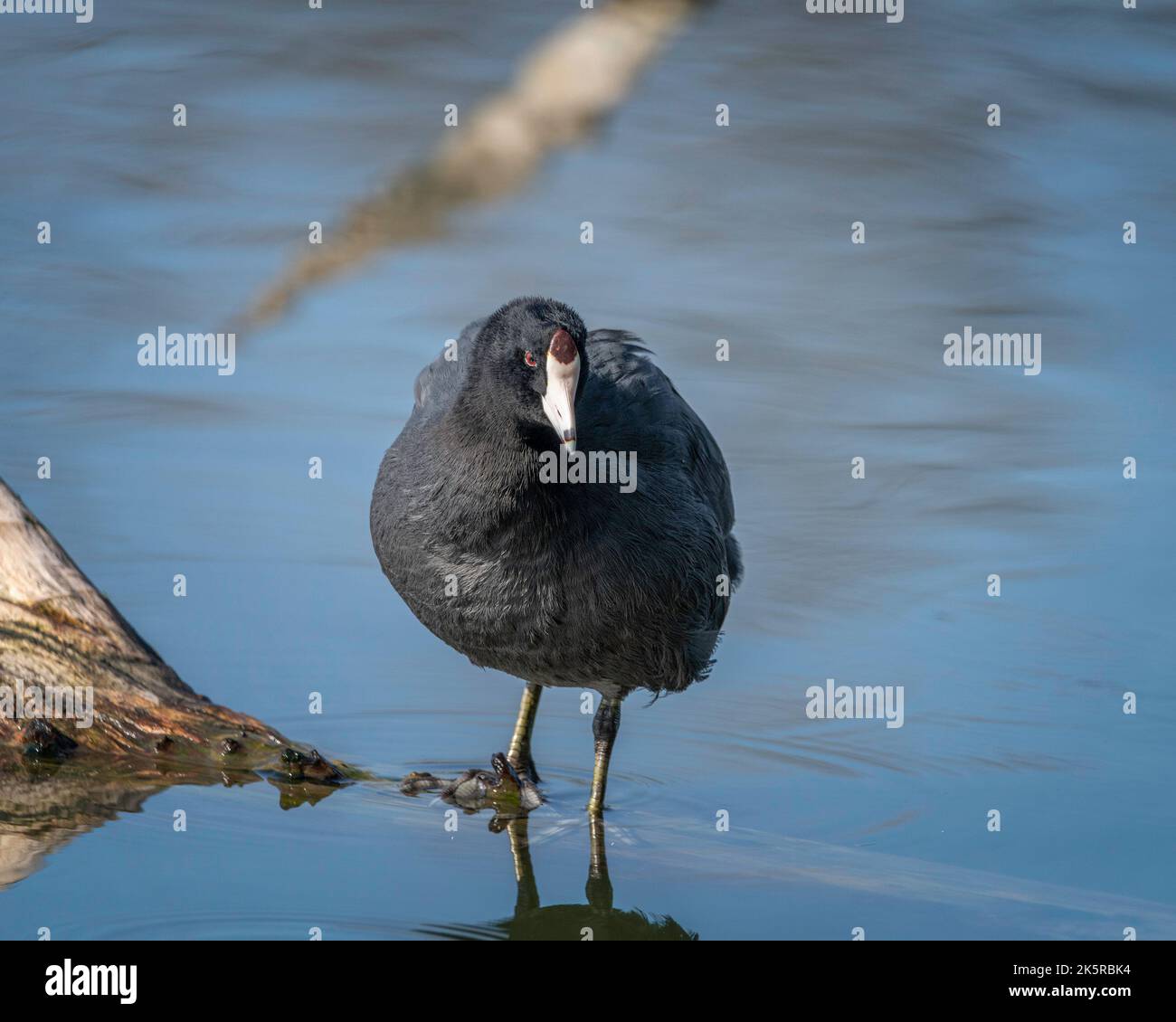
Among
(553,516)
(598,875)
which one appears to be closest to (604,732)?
(598,875)

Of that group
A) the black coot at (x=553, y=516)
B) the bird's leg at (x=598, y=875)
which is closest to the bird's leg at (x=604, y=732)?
the black coot at (x=553, y=516)

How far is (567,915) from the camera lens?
15.8 feet

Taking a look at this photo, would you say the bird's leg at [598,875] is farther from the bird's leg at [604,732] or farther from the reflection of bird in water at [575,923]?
the bird's leg at [604,732]

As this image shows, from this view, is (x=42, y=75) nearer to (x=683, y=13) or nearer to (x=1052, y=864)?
(x=683, y=13)

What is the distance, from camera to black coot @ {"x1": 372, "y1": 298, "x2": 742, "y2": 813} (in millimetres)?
4918

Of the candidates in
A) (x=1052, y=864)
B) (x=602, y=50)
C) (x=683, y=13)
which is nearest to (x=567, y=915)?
(x=1052, y=864)

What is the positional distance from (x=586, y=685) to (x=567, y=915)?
1.01 m

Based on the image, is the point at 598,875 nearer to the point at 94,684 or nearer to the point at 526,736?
the point at 526,736

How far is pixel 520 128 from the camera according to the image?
11445mm

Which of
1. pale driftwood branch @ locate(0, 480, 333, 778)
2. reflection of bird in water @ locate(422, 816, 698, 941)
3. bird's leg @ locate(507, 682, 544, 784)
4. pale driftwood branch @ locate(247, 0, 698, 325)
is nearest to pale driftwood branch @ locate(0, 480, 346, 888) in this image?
pale driftwood branch @ locate(0, 480, 333, 778)

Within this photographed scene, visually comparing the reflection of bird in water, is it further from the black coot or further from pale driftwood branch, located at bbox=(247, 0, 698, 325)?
pale driftwood branch, located at bbox=(247, 0, 698, 325)

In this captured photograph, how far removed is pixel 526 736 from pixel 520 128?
257 inches

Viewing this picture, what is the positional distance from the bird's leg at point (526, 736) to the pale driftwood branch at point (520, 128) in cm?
540

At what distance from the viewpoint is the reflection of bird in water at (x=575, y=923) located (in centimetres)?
458
